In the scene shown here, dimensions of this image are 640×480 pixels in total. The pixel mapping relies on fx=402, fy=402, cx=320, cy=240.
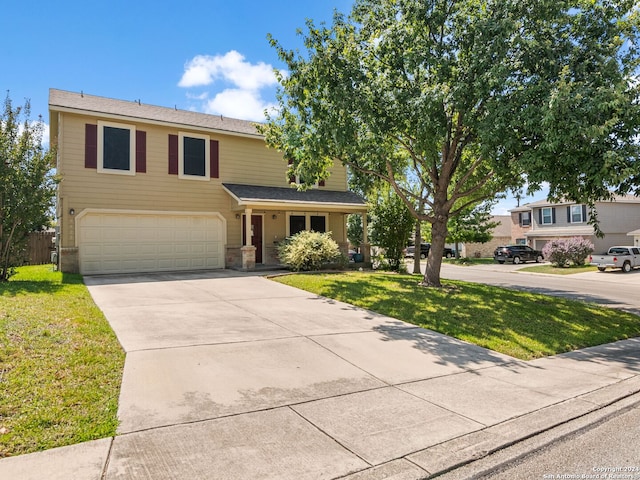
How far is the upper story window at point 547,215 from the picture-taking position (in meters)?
34.8

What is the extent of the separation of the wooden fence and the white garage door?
7140 millimetres

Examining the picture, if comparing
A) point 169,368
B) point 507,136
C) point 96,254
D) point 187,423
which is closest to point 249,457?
point 187,423

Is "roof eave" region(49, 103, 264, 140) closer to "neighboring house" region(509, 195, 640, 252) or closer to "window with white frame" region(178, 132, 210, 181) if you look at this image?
"window with white frame" region(178, 132, 210, 181)

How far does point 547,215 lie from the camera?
3519 cm

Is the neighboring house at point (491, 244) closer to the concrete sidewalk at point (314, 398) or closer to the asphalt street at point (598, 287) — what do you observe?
the asphalt street at point (598, 287)

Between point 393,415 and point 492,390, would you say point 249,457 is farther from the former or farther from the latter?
point 492,390

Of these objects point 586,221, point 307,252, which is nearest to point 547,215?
point 586,221

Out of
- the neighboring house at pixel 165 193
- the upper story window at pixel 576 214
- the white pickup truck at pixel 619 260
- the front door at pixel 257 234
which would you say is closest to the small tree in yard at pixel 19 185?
the neighboring house at pixel 165 193

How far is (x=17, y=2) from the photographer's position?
9047 millimetres

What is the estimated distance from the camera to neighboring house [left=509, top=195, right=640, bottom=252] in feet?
105

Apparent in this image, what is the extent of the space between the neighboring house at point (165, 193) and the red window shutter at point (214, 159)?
4 cm

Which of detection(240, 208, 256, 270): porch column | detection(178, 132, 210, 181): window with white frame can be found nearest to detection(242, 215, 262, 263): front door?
detection(240, 208, 256, 270): porch column

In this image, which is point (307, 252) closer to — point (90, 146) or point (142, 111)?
point (90, 146)

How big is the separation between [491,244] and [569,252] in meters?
19.9
